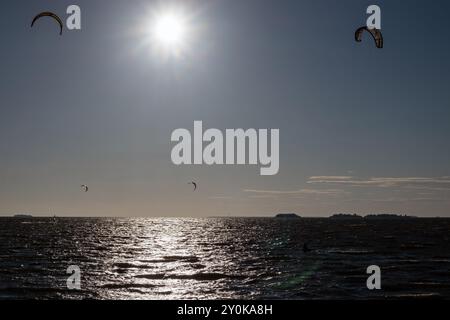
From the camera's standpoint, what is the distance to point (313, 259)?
2349 inches

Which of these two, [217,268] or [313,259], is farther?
[313,259]
